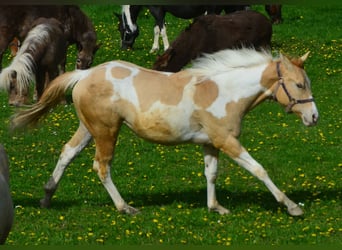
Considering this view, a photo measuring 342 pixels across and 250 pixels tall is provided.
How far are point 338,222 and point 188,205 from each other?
1786mm

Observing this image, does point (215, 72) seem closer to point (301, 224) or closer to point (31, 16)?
point (301, 224)

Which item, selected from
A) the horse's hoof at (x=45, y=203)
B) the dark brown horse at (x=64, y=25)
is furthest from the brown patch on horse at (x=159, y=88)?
the dark brown horse at (x=64, y=25)

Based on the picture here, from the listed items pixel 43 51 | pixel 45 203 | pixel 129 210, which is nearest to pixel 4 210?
pixel 129 210

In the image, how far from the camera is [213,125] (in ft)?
30.9

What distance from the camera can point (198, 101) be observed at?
951cm

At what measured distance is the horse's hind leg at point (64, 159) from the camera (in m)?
9.94

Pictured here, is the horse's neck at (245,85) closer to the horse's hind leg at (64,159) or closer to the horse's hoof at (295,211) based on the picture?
the horse's hoof at (295,211)

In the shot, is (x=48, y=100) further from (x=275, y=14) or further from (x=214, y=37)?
(x=275, y=14)

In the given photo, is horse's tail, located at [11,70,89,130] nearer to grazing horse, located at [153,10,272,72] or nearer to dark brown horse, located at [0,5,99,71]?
grazing horse, located at [153,10,272,72]

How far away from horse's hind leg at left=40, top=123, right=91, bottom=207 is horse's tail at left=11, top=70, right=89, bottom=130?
471 mm

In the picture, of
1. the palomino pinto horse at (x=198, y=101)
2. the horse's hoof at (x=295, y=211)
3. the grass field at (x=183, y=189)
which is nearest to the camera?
the grass field at (x=183, y=189)

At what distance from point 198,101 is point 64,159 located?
5.91ft

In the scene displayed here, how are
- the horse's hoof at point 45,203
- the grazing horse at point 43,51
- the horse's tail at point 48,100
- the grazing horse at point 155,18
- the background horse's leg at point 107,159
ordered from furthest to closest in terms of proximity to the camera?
the grazing horse at point 155,18
the grazing horse at point 43,51
the horse's tail at point 48,100
the horse's hoof at point 45,203
the background horse's leg at point 107,159

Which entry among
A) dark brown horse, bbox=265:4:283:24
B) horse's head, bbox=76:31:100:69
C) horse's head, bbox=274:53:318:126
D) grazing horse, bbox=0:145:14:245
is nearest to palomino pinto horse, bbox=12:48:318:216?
horse's head, bbox=274:53:318:126
